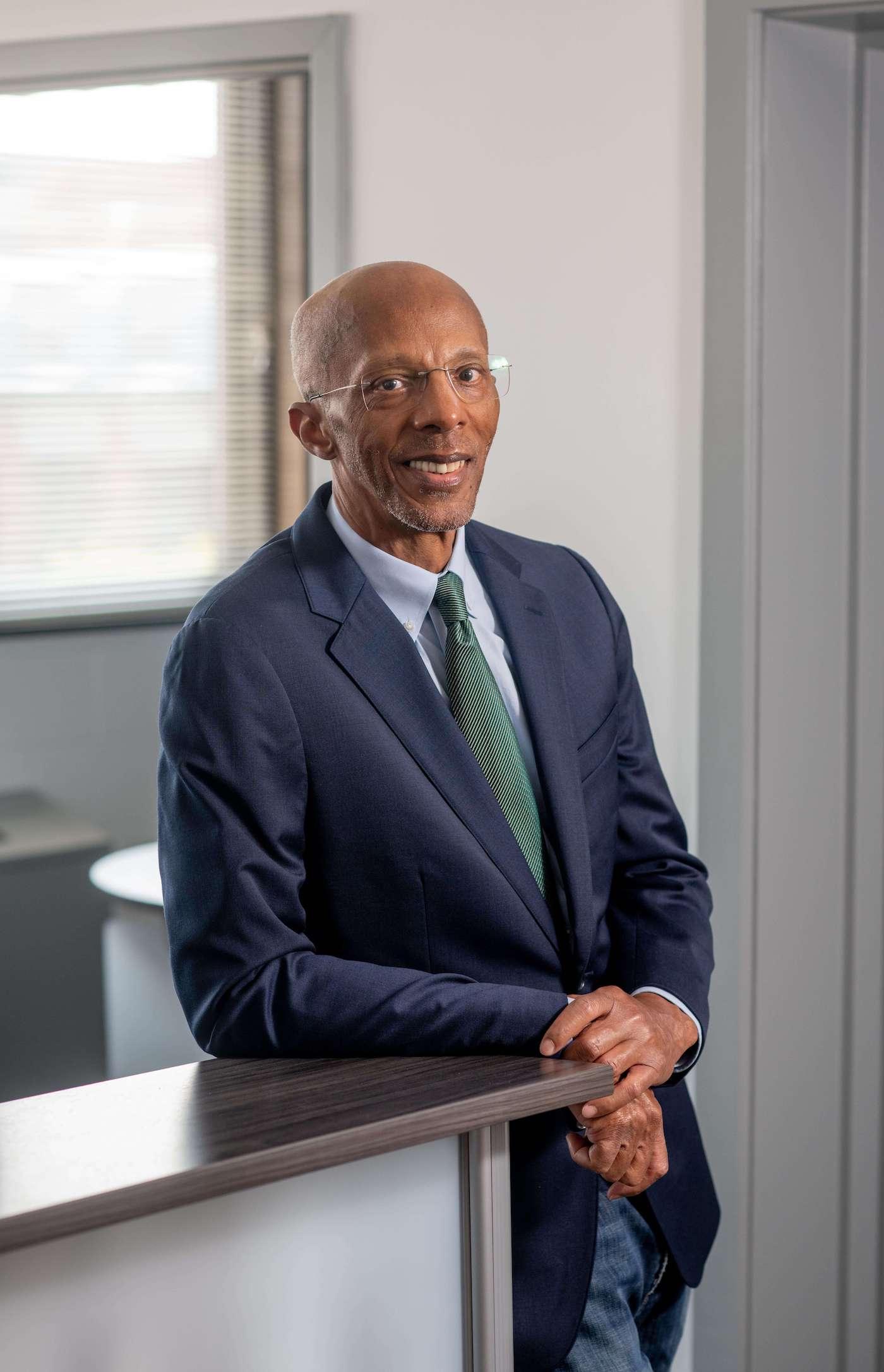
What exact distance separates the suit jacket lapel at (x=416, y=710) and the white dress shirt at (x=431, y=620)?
0.11 feet

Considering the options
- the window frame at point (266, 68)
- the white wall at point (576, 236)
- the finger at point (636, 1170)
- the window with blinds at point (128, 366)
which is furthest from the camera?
the window with blinds at point (128, 366)

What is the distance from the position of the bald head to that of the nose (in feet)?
0.23

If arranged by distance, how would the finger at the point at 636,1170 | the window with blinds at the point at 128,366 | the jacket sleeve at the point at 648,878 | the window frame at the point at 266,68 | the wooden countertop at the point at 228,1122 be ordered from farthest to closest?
the window with blinds at the point at 128,366 → the window frame at the point at 266,68 → the jacket sleeve at the point at 648,878 → the finger at the point at 636,1170 → the wooden countertop at the point at 228,1122

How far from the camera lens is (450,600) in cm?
156

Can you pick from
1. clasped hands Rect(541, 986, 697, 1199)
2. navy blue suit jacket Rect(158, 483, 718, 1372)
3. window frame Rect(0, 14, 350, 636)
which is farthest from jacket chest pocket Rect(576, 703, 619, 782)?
window frame Rect(0, 14, 350, 636)

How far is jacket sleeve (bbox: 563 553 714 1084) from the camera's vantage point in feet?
5.31

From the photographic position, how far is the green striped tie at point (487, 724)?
1517 mm

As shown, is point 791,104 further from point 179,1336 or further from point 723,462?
point 179,1336

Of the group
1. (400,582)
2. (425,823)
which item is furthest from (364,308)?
(425,823)

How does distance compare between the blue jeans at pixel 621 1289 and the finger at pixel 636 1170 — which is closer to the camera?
the finger at pixel 636 1170

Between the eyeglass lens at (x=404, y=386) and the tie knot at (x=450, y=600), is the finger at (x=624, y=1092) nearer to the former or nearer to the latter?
the tie knot at (x=450, y=600)

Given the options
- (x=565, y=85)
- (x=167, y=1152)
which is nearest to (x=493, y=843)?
(x=167, y=1152)

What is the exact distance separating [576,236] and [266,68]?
59 cm

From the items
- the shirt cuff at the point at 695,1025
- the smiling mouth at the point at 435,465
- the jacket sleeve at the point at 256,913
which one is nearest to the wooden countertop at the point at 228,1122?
the jacket sleeve at the point at 256,913
